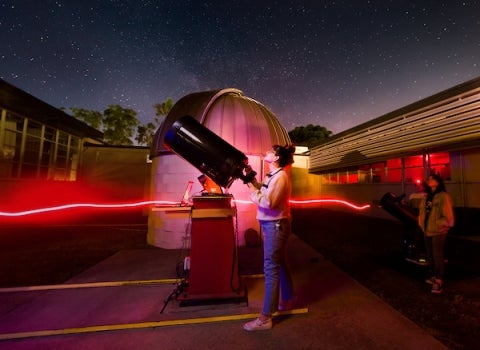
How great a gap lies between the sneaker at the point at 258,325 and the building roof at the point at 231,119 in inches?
201

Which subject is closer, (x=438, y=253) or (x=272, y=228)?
(x=272, y=228)

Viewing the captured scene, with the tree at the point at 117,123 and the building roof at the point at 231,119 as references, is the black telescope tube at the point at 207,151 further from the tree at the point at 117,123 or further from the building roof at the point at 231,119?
the tree at the point at 117,123

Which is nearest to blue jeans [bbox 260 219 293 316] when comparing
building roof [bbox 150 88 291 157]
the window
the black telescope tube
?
the black telescope tube

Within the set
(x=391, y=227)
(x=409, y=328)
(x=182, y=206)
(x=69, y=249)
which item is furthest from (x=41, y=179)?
(x=391, y=227)

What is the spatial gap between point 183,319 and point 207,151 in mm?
2537

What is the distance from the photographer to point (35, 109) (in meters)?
12.9

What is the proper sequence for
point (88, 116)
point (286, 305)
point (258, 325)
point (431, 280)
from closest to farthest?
point (258, 325), point (286, 305), point (431, 280), point (88, 116)

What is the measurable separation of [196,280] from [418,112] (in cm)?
1240

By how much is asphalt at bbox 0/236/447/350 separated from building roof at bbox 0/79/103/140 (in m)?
11.2

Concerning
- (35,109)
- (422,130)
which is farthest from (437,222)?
(35,109)

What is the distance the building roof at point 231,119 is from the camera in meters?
7.36

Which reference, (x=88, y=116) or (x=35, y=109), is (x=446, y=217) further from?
(x=88, y=116)

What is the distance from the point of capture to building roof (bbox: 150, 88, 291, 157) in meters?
7.36

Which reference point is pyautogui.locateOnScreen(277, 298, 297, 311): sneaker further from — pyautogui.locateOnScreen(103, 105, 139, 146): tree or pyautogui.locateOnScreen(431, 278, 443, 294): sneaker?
pyautogui.locateOnScreen(103, 105, 139, 146): tree
